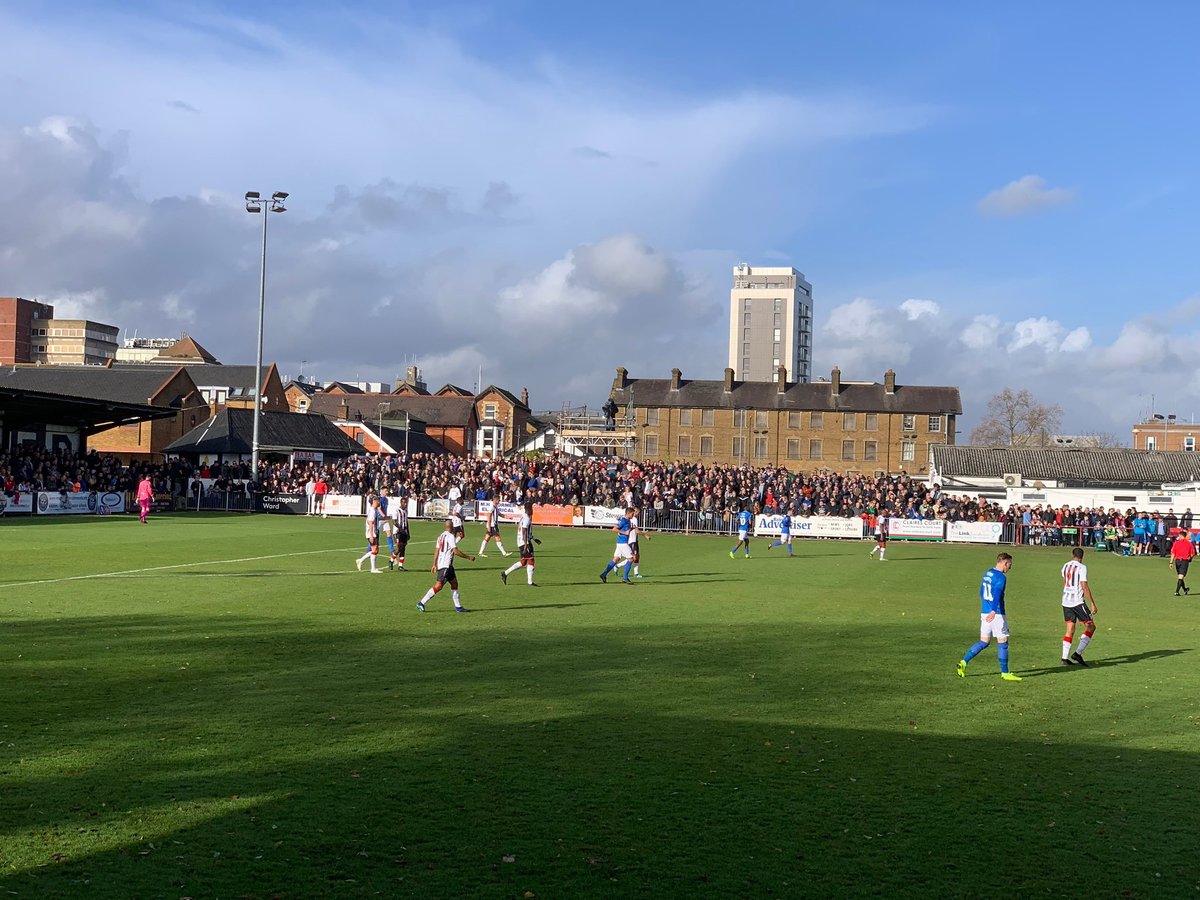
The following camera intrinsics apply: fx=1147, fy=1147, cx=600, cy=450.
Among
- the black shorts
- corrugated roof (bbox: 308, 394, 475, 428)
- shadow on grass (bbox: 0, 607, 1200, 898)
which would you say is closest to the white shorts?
shadow on grass (bbox: 0, 607, 1200, 898)

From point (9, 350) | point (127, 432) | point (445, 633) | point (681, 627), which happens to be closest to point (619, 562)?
point (681, 627)

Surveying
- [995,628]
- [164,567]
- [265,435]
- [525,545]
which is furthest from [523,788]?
[265,435]

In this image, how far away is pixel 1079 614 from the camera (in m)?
17.9

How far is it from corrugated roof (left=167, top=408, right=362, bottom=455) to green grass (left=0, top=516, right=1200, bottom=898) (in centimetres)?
5362

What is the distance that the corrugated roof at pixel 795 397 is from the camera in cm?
10412

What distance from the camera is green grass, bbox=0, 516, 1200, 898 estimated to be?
8148mm

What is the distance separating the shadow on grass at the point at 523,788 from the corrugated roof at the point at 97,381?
7700 cm

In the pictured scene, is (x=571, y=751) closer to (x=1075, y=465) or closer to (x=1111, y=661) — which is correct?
(x=1111, y=661)

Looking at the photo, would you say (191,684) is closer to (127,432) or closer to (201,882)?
(201,882)

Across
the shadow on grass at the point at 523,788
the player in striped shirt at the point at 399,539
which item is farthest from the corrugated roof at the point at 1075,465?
the shadow on grass at the point at 523,788

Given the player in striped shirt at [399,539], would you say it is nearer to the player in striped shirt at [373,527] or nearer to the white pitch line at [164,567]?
the player in striped shirt at [373,527]

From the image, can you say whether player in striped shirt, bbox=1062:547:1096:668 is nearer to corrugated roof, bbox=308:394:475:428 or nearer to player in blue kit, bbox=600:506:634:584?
player in blue kit, bbox=600:506:634:584

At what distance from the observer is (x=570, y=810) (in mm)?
9445

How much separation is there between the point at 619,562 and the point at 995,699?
14.7 metres
